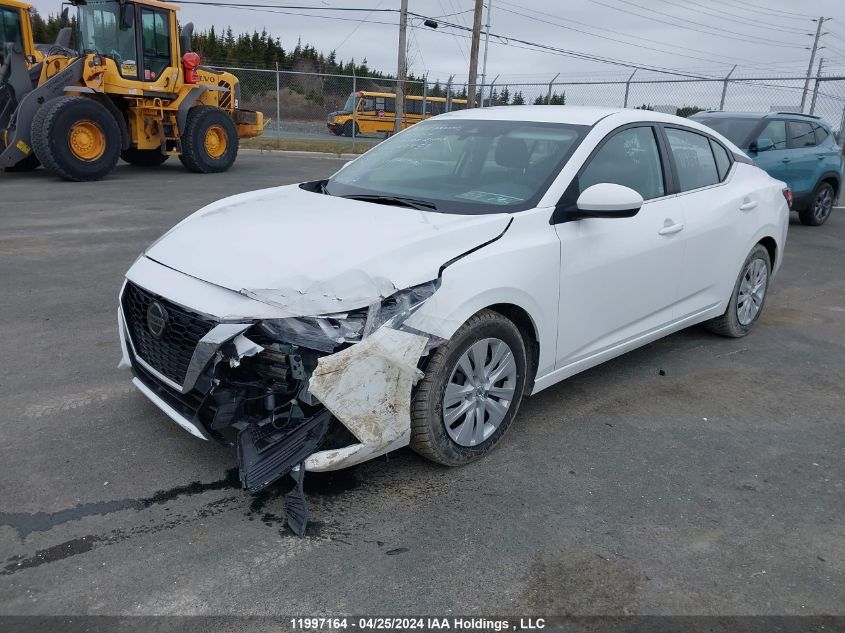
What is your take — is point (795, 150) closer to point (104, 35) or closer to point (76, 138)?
point (76, 138)

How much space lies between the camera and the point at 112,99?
14.1 metres

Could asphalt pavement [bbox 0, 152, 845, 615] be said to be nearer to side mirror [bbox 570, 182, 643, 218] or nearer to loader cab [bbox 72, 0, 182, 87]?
side mirror [bbox 570, 182, 643, 218]

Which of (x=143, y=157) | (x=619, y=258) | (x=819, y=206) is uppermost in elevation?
(x=619, y=258)

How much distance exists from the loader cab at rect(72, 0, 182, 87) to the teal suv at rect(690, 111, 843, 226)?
409 inches

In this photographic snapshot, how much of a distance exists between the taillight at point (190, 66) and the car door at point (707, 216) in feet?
41.0

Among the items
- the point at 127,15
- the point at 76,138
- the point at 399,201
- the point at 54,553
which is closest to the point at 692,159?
the point at 399,201

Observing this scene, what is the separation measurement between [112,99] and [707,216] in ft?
42.8

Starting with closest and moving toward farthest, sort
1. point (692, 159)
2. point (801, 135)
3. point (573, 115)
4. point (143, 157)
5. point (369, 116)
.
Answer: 1. point (573, 115)
2. point (692, 159)
3. point (801, 135)
4. point (143, 157)
5. point (369, 116)

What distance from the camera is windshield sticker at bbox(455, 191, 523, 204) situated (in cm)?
369

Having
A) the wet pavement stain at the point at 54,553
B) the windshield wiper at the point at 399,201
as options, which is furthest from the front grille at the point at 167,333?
the windshield wiper at the point at 399,201

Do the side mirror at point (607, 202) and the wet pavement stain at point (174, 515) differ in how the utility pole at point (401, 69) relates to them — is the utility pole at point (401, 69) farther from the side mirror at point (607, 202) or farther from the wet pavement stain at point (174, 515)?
the wet pavement stain at point (174, 515)

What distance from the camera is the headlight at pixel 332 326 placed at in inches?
111

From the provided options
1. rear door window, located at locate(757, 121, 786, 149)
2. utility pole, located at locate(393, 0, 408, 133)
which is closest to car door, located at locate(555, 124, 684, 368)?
rear door window, located at locate(757, 121, 786, 149)

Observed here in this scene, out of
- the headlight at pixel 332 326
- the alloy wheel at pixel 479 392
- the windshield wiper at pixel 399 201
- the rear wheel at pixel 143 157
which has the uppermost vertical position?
the windshield wiper at pixel 399 201
